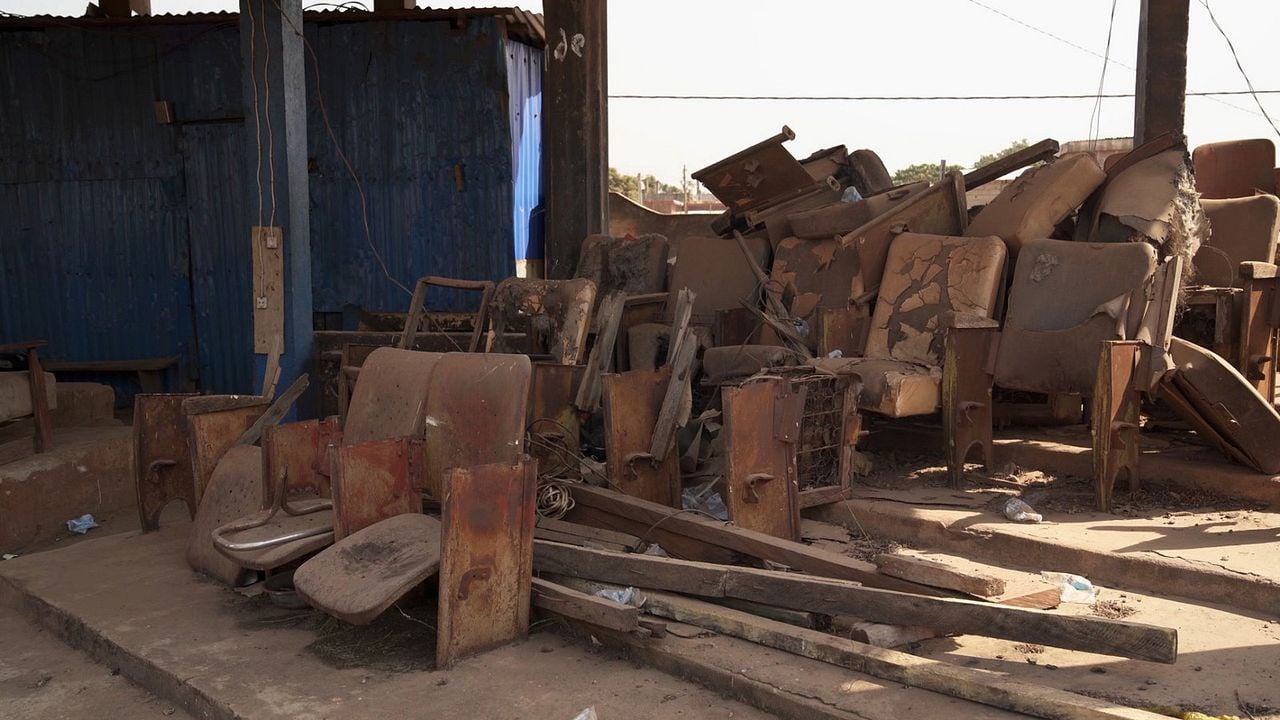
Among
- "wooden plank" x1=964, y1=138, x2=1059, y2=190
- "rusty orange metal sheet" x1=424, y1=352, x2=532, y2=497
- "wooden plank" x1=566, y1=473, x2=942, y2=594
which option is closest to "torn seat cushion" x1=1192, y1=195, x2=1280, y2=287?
"wooden plank" x1=964, y1=138, x2=1059, y2=190

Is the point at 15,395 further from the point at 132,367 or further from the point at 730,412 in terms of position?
the point at 730,412

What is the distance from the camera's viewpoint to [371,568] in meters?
4.36

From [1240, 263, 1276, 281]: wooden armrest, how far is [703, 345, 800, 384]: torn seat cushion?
3.11 m

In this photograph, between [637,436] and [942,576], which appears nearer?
[942,576]

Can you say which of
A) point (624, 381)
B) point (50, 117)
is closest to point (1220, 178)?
point (624, 381)

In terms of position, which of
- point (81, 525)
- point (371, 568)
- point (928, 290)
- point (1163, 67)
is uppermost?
point (1163, 67)

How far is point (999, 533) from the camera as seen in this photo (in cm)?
558

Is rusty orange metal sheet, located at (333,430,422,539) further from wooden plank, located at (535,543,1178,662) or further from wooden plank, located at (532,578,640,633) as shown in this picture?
wooden plank, located at (532,578,640,633)

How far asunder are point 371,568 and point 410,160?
6853 mm

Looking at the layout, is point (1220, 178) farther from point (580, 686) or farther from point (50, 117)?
point (50, 117)

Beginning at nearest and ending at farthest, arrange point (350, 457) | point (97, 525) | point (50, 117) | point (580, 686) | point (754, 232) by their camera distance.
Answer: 1. point (580, 686)
2. point (350, 457)
3. point (97, 525)
4. point (754, 232)
5. point (50, 117)

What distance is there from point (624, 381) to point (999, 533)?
216 cm

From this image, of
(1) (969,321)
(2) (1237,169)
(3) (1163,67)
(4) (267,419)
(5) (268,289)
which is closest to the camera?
(4) (267,419)

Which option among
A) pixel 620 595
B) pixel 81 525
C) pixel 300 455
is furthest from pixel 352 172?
pixel 620 595
